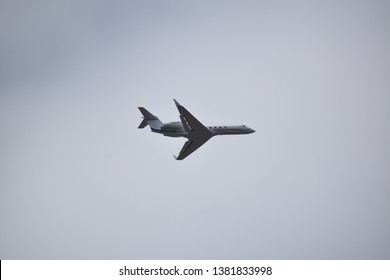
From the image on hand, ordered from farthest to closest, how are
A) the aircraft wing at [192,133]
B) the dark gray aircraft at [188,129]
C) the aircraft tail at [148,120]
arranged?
the aircraft tail at [148,120], the dark gray aircraft at [188,129], the aircraft wing at [192,133]

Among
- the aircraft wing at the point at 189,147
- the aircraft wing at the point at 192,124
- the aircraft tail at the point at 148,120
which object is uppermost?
the aircraft tail at the point at 148,120

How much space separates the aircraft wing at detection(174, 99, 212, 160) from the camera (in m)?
48.4

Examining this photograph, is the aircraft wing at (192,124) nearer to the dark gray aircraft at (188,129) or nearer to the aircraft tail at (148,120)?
the dark gray aircraft at (188,129)

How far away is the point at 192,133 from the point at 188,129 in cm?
131

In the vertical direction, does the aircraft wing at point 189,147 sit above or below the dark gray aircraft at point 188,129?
below

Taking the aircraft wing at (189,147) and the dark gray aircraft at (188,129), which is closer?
the dark gray aircraft at (188,129)

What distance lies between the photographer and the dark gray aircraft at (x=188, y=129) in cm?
4956

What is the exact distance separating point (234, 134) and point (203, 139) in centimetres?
500

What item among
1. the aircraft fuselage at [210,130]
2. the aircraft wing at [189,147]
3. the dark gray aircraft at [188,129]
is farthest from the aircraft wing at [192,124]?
the aircraft wing at [189,147]

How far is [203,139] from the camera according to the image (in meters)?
53.7

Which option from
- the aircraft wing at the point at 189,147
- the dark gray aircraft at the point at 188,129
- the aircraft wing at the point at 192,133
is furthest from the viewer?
the aircraft wing at the point at 189,147

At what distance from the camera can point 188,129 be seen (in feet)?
166
